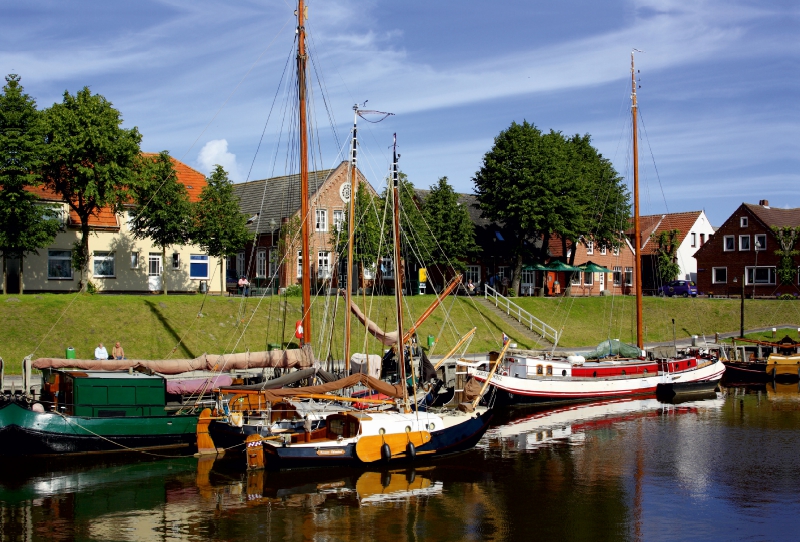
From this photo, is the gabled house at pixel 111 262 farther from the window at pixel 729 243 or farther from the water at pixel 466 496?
the window at pixel 729 243

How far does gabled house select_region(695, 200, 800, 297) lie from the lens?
81.1 m

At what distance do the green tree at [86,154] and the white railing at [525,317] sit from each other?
1145 inches

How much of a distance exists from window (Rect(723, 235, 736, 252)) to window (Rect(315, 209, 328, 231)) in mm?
46791

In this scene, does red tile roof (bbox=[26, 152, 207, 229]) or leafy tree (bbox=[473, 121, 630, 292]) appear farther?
leafy tree (bbox=[473, 121, 630, 292])

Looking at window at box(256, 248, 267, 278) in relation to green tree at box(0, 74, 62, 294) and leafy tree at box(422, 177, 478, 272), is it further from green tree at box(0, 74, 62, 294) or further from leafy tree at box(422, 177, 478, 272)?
green tree at box(0, 74, 62, 294)

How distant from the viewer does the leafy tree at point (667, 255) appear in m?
89.8

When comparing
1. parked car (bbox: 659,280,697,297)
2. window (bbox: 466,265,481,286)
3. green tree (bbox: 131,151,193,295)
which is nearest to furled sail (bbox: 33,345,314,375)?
green tree (bbox: 131,151,193,295)

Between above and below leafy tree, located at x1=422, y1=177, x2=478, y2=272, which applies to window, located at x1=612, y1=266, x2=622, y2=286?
below

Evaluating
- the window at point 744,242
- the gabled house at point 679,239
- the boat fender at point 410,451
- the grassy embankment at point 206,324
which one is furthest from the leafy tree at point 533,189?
the boat fender at point 410,451

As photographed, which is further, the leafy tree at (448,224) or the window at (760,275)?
the window at (760,275)

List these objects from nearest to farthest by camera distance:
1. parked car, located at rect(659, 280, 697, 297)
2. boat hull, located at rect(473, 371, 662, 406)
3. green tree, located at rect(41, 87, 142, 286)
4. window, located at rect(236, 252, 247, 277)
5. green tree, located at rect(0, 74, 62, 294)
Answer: boat hull, located at rect(473, 371, 662, 406)
green tree, located at rect(0, 74, 62, 294)
green tree, located at rect(41, 87, 142, 286)
window, located at rect(236, 252, 247, 277)
parked car, located at rect(659, 280, 697, 297)

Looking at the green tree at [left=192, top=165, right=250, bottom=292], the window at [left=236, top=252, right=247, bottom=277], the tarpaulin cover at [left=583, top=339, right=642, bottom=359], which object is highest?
the green tree at [left=192, top=165, right=250, bottom=292]

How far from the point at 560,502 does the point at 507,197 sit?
1837 inches

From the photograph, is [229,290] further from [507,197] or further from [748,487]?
[748,487]
